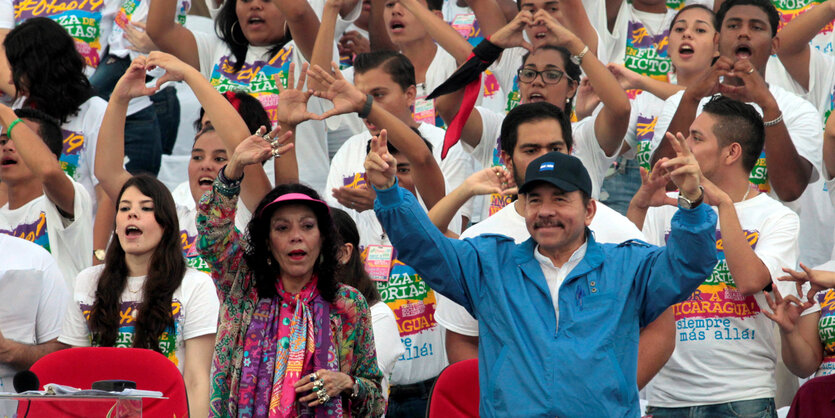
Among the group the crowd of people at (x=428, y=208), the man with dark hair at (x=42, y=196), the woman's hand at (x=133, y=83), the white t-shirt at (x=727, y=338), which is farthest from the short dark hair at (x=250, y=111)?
the white t-shirt at (x=727, y=338)

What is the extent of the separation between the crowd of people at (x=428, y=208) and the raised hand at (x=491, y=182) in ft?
0.04

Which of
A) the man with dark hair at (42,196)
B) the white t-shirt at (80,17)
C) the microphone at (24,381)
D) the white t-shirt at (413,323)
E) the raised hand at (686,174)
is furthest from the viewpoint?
the white t-shirt at (80,17)

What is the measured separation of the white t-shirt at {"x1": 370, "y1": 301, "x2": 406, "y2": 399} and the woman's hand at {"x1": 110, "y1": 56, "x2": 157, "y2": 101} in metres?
1.57

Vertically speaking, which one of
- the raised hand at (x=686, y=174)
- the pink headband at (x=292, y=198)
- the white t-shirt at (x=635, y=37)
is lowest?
the raised hand at (x=686, y=174)

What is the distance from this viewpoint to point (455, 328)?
14.5ft

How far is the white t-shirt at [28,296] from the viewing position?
4.80 metres

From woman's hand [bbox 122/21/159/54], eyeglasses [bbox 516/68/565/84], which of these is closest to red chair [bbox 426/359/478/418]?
eyeglasses [bbox 516/68/565/84]

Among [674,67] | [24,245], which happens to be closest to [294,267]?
[24,245]

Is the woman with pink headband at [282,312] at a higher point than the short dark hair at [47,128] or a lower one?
lower

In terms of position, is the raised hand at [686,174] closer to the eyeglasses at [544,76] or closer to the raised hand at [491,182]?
the raised hand at [491,182]

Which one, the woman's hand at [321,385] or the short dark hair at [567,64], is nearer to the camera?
the woman's hand at [321,385]

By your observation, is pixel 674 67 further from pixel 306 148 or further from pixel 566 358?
pixel 566 358

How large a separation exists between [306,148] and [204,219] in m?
2.85

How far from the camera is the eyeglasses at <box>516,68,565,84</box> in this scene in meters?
5.73
